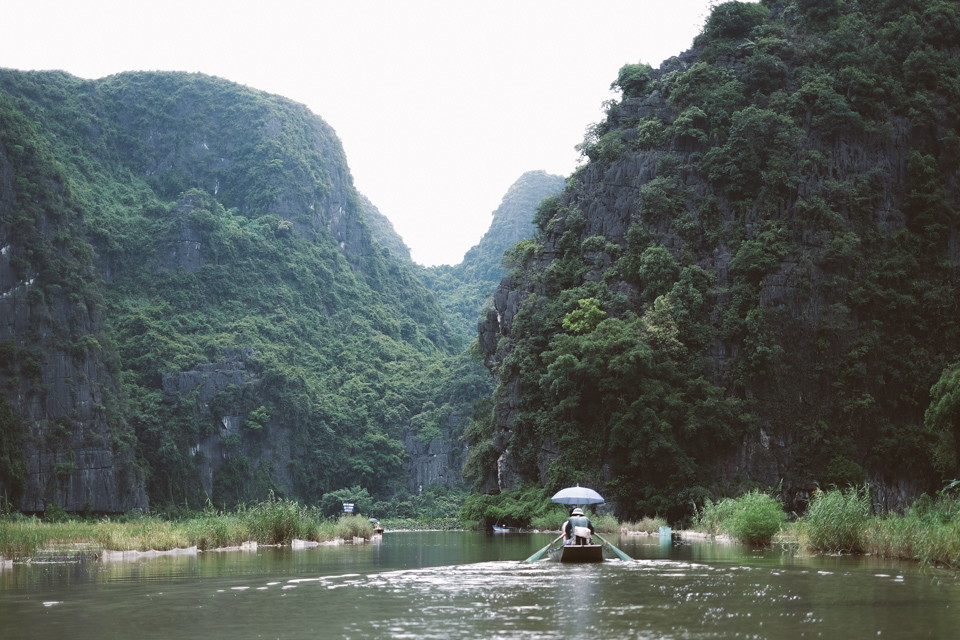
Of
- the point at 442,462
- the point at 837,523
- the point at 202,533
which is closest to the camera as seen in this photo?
the point at 837,523

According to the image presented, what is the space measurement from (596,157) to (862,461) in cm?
2518

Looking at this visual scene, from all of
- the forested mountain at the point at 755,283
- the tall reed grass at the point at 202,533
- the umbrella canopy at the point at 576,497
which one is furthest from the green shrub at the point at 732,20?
the tall reed grass at the point at 202,533

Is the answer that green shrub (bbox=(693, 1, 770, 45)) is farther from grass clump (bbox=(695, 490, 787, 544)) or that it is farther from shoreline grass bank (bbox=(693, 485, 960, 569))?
shoreline grass bank (bbox=(693, 485, 960, 569))

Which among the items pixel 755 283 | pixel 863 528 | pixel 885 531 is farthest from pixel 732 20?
pixel 885 531

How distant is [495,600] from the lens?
45.3 ft

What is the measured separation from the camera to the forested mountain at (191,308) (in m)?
79.6

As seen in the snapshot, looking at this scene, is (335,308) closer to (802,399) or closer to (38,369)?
(38,369)

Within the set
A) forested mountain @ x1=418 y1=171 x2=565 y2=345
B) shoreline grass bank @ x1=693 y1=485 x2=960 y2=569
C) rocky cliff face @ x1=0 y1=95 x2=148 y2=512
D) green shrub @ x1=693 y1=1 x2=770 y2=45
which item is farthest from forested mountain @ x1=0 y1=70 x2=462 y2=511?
shoreline grass bank @ x1=693 y1=485 x2=960 y2=569

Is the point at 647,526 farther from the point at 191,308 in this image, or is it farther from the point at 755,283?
the point at 191,308

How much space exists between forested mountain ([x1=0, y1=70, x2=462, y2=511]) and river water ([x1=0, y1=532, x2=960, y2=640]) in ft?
192

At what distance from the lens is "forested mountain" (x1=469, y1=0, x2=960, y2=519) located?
52469 millimetres

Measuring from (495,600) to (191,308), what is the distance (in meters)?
108

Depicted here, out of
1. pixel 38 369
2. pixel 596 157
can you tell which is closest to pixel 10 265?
pixel 38 369

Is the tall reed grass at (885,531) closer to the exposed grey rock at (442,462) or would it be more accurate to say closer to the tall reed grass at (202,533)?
the tall reed grass at (202,533)
